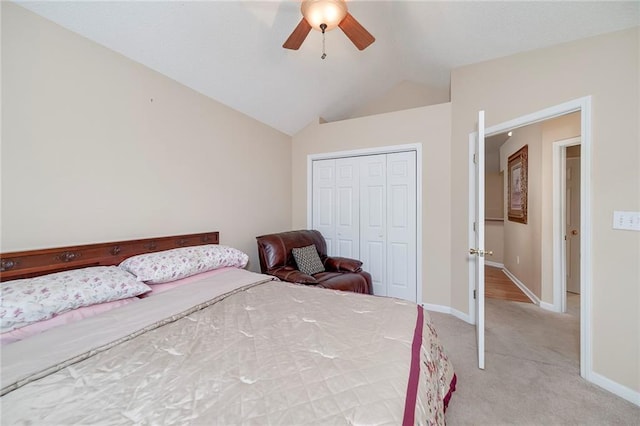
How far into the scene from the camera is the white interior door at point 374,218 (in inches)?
137

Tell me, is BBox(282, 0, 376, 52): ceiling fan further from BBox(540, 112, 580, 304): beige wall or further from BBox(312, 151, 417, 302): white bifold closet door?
BBox(540, 112, 580, 304): beige wall

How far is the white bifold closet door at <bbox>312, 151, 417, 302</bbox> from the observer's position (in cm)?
333

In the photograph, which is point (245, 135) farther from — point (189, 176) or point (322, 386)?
Answer: point (322, 386)

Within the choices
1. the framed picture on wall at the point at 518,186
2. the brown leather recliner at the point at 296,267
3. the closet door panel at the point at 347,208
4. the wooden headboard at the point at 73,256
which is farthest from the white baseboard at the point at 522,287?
the wooden headboard at the point at 73,256

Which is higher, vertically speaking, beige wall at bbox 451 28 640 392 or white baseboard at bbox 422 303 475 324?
beige wall at bbox 451 28 640 392

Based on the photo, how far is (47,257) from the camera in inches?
61.8

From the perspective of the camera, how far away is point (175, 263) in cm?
188

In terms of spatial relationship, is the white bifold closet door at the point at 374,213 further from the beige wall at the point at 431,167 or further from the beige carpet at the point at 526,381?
the beige carpet at the point at 526,381

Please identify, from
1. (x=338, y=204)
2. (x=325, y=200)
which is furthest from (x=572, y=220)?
(x=325, y=200)

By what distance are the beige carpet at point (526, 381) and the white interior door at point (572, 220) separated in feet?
3.95

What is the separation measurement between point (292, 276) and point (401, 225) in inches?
64.1

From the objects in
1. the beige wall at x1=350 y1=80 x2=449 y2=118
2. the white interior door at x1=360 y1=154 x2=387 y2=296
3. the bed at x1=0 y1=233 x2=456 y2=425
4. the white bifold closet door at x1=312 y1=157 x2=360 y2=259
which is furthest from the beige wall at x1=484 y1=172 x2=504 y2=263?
the bed at x1=0 y1=233 x2=456 y2=425

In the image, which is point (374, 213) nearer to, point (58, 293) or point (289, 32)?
point (289, 32)

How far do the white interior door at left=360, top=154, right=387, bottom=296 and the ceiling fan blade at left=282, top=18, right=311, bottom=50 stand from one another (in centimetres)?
191
